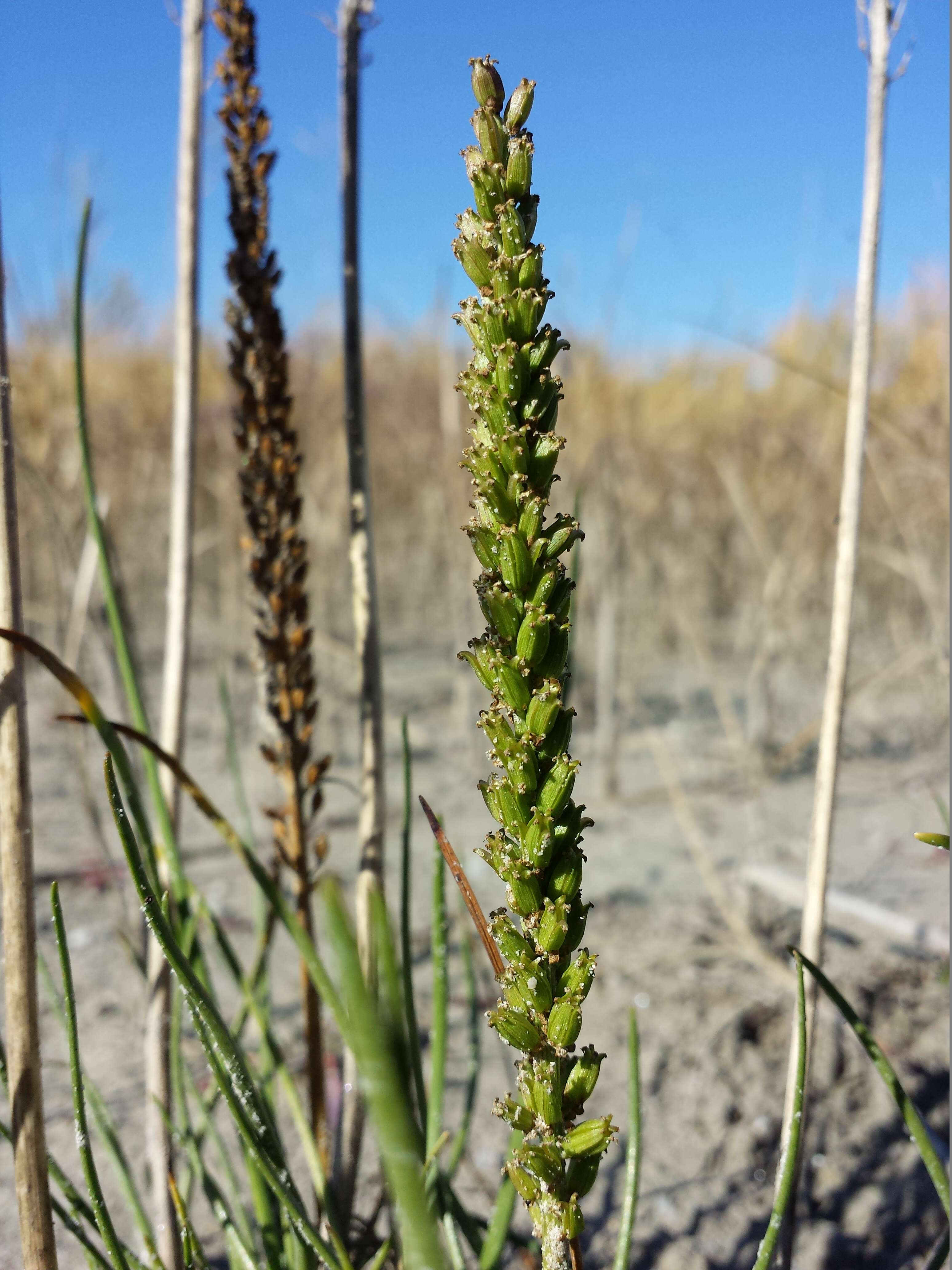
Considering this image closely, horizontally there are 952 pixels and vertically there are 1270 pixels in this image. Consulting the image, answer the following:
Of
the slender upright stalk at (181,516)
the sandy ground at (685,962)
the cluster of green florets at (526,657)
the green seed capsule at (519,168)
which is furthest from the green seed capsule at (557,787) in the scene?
the sandy ground at (685,962)

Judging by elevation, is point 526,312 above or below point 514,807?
above

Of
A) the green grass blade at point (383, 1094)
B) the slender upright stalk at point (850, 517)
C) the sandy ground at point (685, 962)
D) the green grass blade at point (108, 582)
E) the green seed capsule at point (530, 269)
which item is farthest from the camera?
the sandy ground at point (685, 962)

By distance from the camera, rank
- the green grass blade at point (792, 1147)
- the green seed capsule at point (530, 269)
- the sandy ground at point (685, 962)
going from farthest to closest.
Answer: the sandy ground at point (685, 962)
the green grass blade at point (792, 1147)
the green seed capsule at point (530, 269)

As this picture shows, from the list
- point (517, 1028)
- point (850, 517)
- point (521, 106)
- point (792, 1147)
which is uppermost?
point (521, 106)

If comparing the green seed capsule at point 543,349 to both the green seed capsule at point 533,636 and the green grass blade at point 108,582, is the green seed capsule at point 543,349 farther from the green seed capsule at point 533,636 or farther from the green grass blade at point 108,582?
the green grass blade at point 108,582

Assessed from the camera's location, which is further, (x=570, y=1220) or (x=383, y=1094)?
(x=570, y=1220)

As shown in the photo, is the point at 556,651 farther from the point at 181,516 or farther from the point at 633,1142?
the point at 181,516

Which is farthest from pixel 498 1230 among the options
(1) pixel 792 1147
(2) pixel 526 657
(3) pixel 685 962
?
(3) pixel 685 962

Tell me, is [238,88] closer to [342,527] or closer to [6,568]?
[6,568]
